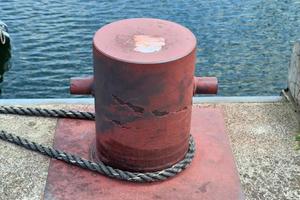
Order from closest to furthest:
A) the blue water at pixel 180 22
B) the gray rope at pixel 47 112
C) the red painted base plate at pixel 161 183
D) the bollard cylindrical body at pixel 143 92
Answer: the bollard cylindrical body at pixel 143 92 → the red painted base plate at pixel 161 183 → the gray rope at pixel 47 112 → the blue water at pixel 180 22

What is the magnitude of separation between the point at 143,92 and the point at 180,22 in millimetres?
7698

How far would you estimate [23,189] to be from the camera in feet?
10.3

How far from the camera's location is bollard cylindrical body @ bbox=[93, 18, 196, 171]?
9.16 ft

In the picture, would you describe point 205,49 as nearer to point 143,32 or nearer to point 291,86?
point 291,86

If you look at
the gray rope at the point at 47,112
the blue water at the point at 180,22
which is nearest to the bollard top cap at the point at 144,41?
the gray rope at the point at 47,112

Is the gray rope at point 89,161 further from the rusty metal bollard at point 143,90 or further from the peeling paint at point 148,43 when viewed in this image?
the peeling paint at point 148,43

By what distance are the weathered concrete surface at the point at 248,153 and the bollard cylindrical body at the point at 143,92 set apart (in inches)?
18.5

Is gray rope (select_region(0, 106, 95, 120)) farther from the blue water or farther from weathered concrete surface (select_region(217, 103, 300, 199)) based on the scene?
the blue water

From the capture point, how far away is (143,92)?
2809mm

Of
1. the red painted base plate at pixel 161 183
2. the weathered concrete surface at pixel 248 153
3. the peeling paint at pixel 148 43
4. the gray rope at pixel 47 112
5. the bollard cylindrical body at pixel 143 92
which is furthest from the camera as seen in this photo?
the gray rope at pixel 47 112

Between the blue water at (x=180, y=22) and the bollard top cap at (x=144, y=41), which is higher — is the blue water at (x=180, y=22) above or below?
below

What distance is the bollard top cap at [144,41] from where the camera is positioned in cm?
281

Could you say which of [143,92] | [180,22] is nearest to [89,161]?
[143,92]

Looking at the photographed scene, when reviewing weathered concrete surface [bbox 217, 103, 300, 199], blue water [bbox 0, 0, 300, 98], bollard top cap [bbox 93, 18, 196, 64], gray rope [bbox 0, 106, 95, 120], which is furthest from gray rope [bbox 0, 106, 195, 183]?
blue water [bbox 0, 0, 300, 98]
